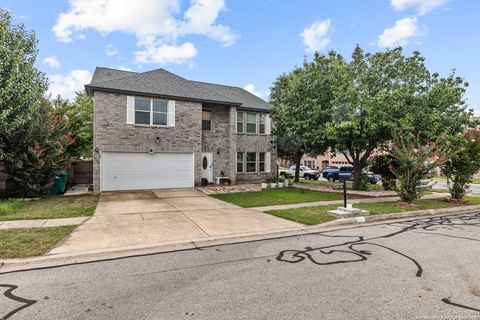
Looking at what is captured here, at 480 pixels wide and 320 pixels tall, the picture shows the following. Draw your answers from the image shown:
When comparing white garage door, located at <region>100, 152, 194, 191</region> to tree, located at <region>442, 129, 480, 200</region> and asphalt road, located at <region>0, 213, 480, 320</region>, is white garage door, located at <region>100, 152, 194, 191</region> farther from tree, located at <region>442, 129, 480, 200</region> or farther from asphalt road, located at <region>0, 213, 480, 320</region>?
tree, located at <region>442, 129, 480, 200</region>

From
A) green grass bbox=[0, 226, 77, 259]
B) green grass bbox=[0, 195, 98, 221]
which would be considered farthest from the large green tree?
green grass bbox=[0, 226, 77, 259]

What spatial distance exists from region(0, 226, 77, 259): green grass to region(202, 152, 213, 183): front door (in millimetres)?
11529

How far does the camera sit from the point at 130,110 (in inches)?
592

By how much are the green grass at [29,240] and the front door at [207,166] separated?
37.8 feet

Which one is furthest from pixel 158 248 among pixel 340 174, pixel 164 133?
pixel 340 174

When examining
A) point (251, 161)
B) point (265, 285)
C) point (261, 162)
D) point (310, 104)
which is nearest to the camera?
point (265, 285)

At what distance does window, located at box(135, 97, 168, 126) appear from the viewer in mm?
15328

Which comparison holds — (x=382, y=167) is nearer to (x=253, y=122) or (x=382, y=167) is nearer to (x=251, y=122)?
(x=253, y=122)

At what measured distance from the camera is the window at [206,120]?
60.0 ft

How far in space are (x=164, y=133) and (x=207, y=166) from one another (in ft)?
13.1

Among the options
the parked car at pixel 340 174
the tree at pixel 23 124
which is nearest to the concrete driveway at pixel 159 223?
the tree at pixel 23 124

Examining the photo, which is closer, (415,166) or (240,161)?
(415,166)

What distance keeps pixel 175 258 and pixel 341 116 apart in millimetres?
13300

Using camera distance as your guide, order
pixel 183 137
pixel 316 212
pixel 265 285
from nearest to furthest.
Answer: pixel 265 285, pixel 316 212, pixel 183 137
